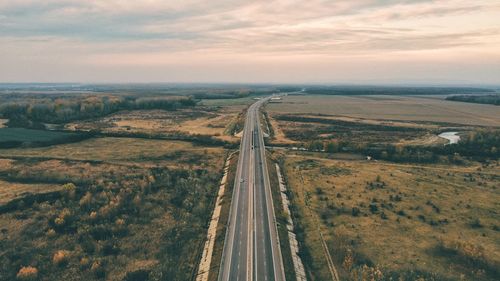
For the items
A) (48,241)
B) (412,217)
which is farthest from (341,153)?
(48,241)

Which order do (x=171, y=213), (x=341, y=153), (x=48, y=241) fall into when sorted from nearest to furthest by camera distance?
(x=48, y=241)
(x=171, y=213)
(x=341, y=153)

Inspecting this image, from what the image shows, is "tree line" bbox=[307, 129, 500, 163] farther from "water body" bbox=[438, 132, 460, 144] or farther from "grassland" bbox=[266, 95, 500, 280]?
"water body" bbox=[438, 132, 460, 144]

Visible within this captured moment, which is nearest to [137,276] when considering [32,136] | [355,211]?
[355,211]

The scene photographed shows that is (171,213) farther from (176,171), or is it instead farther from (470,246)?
(470,246)

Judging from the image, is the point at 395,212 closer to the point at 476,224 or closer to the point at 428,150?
the point at 476,224

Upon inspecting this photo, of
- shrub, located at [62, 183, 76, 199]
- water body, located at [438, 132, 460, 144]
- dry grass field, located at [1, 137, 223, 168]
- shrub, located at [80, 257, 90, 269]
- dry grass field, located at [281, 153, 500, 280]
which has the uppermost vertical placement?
water body, located at [438, 132, 460, 144]

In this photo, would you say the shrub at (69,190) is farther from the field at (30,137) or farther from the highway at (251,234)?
the field at (30,137)

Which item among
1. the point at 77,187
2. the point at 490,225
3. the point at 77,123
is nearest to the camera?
the point at 490,225

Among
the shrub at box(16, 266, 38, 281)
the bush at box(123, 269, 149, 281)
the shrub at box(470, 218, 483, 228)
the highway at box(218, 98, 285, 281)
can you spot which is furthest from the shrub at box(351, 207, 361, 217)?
the shrub at box(16, 266, 38, 281)
